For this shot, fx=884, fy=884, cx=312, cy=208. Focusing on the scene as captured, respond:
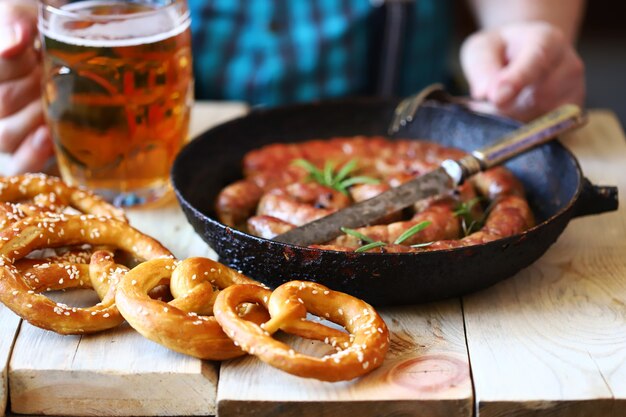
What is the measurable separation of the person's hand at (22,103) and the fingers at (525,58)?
40.1 inches

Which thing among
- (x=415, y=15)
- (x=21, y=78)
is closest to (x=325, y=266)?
(x=21, y=78)

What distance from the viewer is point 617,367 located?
132 cm

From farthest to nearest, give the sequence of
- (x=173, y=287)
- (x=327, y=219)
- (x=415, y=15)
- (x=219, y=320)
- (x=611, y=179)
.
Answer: (x=415, y=15), (x=611, y=179), (x=327, y=219), (x=173, y=287), (x=219, y=320)

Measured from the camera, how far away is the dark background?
4.74 m

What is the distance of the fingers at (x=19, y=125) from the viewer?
6.23ft

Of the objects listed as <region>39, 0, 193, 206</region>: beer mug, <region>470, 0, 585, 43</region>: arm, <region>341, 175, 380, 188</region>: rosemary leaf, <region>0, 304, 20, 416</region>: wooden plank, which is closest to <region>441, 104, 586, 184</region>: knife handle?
<region>341, 175, 380, 188</region>: rosemary leaf

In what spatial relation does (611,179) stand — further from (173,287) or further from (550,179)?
(173,287)

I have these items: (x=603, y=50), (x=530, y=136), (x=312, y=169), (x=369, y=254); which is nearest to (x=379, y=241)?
(x=369, y=254)

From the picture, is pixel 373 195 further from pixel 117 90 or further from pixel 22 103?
pixel 22 103

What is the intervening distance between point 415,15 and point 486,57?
643mm

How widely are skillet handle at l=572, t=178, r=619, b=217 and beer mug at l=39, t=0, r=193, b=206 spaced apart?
2.68 ft

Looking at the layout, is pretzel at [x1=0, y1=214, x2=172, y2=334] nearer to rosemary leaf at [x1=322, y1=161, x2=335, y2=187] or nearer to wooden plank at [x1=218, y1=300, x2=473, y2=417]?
wooden plank at [x1=218, y1=300, x2=473, y2=417]

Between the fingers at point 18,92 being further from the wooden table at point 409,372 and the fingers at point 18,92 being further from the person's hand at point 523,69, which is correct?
the person's hand at point 523,69

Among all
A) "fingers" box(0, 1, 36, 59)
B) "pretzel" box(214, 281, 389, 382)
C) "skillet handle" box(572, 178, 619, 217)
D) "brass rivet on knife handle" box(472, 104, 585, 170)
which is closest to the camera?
"pretzel" box(214, 281, 389, 382)
